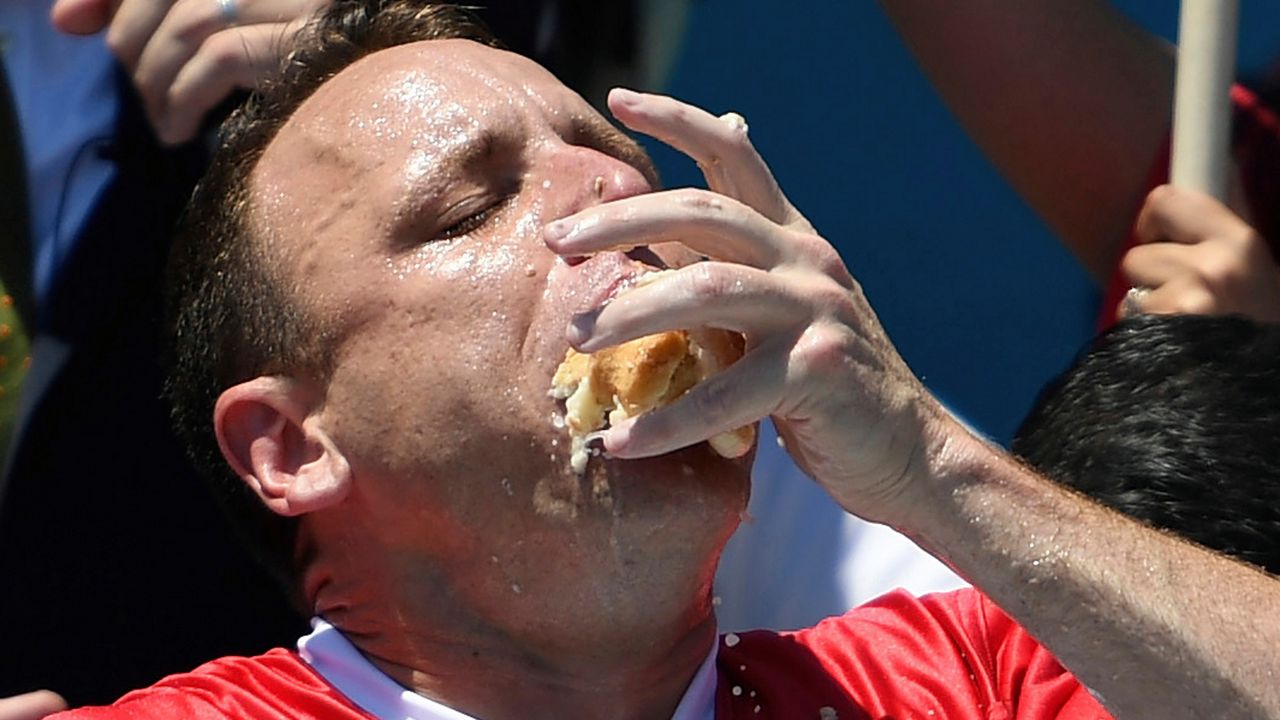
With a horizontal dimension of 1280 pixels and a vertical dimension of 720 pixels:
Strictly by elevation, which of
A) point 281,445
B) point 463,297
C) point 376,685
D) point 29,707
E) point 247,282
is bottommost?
point 29,707

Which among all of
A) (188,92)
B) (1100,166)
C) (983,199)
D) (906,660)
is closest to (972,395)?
(983,199)

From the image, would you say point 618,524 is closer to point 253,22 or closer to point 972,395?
point 253,22

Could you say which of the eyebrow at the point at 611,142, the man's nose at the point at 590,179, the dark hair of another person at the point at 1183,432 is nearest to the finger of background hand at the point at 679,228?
the man's nose at the point at 590,179

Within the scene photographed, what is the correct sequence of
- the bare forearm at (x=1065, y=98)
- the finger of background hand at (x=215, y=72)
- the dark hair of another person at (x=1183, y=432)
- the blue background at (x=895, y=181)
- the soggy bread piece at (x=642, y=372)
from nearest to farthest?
the soggy bread piece at (x=642, y=372), the dark hair of another person at (x=1183, y=432), the finger of background hand at (x=215, y=72), the bare forearm at (x=1065, y=98), the blue background at (x=895, y=181)

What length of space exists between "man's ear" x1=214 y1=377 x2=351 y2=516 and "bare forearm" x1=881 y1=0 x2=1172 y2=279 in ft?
3.60

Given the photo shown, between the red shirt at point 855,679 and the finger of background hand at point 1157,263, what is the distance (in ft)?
1.43

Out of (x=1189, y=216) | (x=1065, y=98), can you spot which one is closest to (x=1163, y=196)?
(x=1189, y=216)

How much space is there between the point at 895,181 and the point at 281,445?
1479mm

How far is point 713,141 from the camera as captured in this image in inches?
58.4

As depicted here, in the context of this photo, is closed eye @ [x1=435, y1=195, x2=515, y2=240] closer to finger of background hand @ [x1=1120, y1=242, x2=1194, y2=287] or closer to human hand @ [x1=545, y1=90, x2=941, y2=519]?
human hand @ [x1=545, y1=90, x2=941, y2=519]

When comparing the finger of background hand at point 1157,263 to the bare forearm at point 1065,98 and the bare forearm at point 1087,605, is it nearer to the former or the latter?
the bare forearm at point 1065,98

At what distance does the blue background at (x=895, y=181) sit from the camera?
2963mm

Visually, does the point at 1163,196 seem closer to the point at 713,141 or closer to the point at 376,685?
the point at 713,141

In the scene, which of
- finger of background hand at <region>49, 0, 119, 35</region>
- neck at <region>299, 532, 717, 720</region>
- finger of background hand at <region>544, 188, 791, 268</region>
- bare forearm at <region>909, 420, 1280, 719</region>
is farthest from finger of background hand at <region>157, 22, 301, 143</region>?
bare forearm at <region>909, 420, 1280, 719</region>
